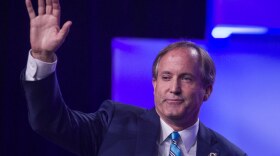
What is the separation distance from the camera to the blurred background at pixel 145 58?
251cm

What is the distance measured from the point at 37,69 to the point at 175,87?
0.54 meters

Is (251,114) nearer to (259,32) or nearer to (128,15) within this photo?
(259,32)

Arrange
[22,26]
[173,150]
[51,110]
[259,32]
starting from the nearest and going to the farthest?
[51,110], [173,150], [259,32], [22,26]

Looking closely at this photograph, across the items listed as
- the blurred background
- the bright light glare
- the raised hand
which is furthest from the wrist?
the bright light glare

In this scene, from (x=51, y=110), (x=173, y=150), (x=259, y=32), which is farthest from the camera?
(x=259, y=32)

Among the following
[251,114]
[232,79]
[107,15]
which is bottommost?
[251,114]

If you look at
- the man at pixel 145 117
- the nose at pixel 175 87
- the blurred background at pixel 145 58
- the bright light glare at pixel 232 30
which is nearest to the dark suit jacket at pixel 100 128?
the man at pixel 145 117

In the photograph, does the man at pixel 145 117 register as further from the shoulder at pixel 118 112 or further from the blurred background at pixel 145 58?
the blurred background at pixel 145 58

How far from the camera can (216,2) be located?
8.30 ft

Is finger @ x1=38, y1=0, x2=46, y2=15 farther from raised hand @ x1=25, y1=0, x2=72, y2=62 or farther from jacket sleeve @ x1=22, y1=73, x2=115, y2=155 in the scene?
jacket sleeve @ x1=22, y1=73, x2=115, y2=155

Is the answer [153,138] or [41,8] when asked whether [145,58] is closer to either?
[153,138]

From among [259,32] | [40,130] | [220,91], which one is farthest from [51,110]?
[259,32]

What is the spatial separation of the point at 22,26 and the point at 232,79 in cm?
122

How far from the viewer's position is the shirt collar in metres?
2.00
